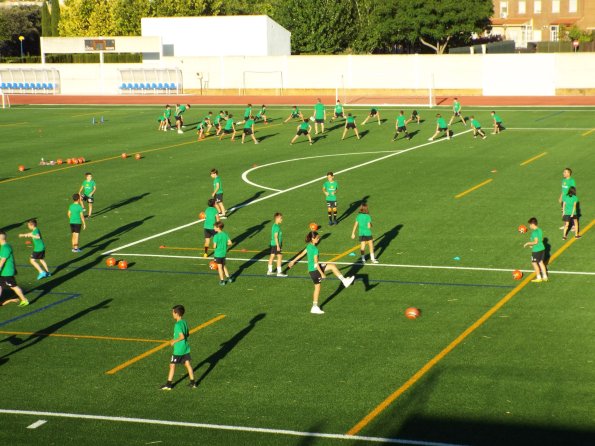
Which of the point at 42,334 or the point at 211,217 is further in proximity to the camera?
the point at 211,217

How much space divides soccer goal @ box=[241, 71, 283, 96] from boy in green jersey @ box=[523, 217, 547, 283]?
6925 centimetres

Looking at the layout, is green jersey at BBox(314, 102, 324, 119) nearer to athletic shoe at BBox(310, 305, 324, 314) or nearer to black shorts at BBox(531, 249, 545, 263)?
black shorts at BBox(531, 249, 545, 263)

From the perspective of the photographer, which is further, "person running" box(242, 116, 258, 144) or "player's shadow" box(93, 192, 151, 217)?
"person running" box(242, 116, 258, 144)

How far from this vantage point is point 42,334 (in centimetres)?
2145

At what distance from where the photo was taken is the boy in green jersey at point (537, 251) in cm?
2439

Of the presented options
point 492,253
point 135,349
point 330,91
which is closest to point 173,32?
point 330,91

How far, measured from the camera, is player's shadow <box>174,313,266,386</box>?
18692 mm

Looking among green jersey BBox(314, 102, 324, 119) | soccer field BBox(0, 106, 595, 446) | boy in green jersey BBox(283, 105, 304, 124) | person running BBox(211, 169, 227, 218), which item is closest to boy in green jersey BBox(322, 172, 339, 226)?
soccer field BBox(0, 106, 595, 446)

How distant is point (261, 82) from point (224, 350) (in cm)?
7464

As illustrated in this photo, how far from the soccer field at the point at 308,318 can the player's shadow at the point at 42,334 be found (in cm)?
8

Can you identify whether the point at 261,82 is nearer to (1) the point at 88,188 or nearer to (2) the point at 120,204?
(2) the point at 120,204

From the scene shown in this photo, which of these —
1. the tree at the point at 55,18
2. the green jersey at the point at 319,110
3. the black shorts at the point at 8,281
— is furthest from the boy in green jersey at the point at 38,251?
the tree at the point at 55,18

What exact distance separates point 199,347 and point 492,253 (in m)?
11.2

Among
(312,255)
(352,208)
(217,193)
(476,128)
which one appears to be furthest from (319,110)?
(312,255)
